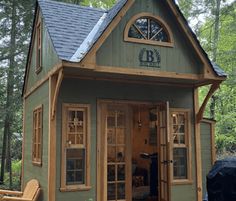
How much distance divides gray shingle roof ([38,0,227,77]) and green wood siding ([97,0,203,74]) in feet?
0.87

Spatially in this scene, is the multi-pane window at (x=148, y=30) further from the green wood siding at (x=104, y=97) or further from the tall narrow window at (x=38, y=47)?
the tall narrow window at (x=38, y=47)

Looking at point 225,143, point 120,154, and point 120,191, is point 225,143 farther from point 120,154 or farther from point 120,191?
point 120,191

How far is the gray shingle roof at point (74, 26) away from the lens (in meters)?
6.48

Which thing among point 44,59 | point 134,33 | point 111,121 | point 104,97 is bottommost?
point 111,121

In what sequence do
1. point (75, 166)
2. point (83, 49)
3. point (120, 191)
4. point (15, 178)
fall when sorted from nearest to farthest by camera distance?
point (83, 49)
point (75, 166)
point (120, 191)
point (15, 178)

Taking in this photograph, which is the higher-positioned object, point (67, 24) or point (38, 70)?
point (67, 24)

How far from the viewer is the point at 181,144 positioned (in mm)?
8148

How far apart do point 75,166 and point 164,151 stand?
2.13 metres

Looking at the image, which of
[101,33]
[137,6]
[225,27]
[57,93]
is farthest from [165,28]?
[225,27]

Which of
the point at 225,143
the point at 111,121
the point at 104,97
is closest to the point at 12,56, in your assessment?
the point at 104,97

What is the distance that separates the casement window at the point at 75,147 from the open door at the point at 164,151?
1780 mm

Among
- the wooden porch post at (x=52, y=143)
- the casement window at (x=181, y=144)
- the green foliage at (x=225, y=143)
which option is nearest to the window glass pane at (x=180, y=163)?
the casement window at (x=181, y=144)

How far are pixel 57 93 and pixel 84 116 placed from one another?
961 millimetres

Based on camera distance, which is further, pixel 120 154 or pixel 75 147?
pixel 120 154
